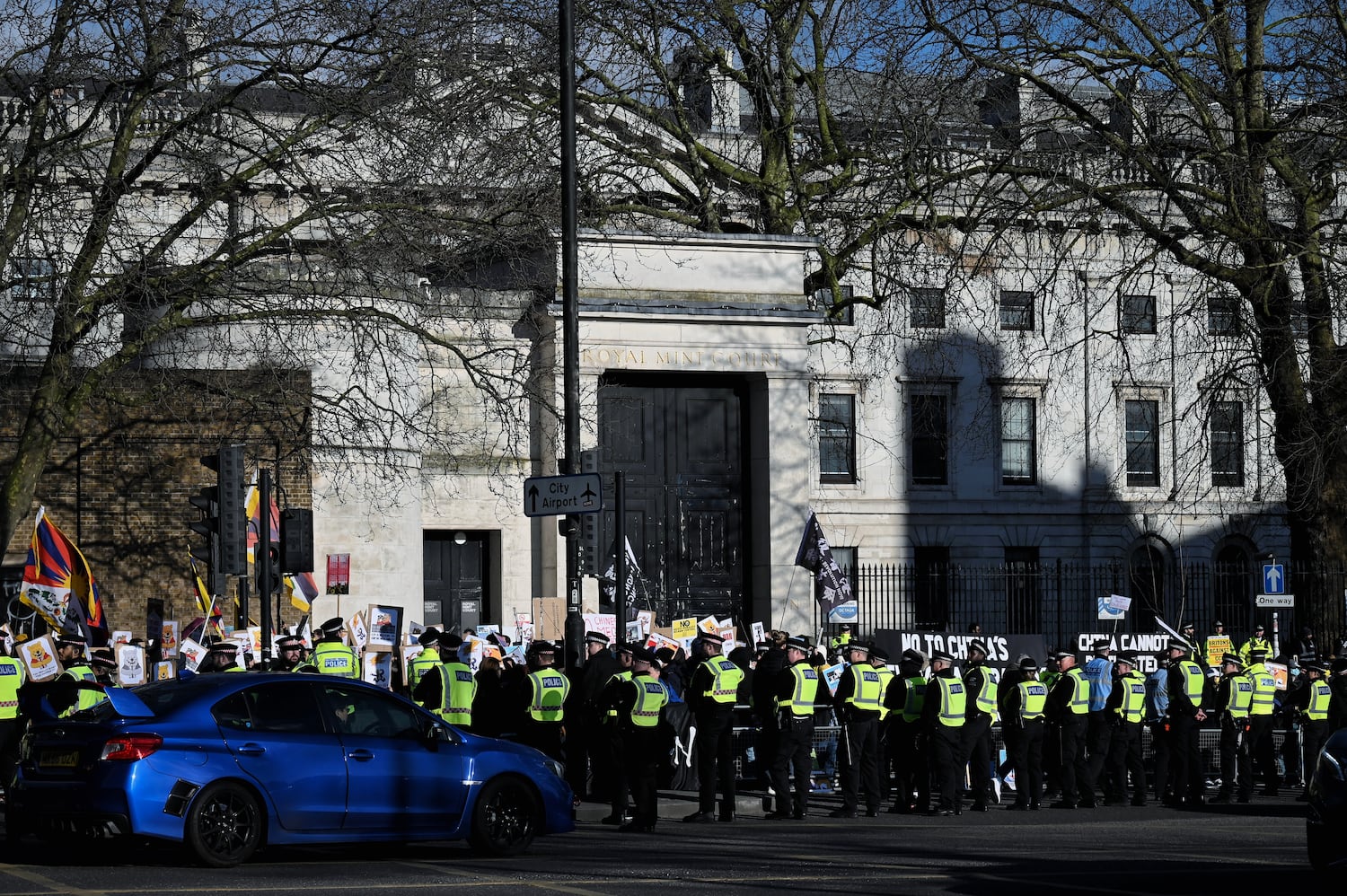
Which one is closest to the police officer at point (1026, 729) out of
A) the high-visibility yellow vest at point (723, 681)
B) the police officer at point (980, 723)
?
the police officer at point (980, 723)

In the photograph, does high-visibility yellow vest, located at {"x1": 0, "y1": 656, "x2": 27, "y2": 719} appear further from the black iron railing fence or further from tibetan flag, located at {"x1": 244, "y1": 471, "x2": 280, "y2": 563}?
the black iron railing fence

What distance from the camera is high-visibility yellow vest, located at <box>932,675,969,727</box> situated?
20797 millimetres

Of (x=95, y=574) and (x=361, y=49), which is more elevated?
(x=361, y=49)

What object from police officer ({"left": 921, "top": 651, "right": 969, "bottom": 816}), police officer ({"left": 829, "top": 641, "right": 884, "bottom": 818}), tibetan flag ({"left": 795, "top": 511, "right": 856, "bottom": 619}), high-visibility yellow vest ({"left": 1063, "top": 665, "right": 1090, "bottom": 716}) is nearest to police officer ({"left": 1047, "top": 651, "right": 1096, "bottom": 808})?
high-visibility yellow vest ({"left": 1063, "top": 665, "right": 1090, "bottom": 716})

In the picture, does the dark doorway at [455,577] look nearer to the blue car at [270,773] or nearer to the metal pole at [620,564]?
the metal pole at [620,564]

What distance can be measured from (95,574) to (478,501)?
8941 millimetres

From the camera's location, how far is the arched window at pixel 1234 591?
48.7 m

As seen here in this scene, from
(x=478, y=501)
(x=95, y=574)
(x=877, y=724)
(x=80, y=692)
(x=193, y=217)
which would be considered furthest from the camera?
(x=478, y=501)

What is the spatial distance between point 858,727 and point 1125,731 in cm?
357

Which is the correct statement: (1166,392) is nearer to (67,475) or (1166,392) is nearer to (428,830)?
(67,475)

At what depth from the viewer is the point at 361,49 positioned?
23125mm

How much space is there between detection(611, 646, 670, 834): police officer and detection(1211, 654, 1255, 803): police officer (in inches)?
299

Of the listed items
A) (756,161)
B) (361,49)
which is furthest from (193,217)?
(756,161)

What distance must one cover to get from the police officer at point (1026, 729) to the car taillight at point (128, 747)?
1116 centimetres
